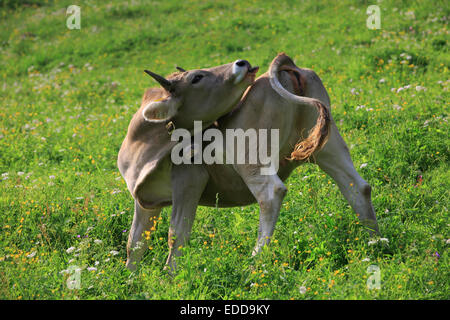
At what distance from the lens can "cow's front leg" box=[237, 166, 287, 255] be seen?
4.55 meters

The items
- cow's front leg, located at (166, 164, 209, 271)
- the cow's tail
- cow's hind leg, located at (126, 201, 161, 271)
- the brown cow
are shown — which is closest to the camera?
the cow's tail

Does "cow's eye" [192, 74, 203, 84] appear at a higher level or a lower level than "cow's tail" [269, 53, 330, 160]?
higher

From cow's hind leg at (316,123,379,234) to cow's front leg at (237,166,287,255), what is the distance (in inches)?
24.7

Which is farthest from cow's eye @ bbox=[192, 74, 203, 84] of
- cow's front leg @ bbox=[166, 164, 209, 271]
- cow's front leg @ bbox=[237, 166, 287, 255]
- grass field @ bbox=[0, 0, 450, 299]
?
grass field @ bbox=[0, 0, 450, 299]

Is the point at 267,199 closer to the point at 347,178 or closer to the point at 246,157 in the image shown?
the point at 246,157

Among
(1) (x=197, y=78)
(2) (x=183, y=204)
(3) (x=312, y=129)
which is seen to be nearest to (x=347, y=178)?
→ (3) (x=312, y=129)

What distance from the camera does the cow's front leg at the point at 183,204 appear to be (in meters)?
4.74

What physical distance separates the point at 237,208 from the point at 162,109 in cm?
178

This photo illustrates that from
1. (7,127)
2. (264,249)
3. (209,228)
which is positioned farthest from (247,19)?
(264,249)

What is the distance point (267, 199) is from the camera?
4.57 m

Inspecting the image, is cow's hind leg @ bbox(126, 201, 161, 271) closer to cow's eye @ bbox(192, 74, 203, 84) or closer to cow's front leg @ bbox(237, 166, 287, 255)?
cow's front leg @ bbox(237, 166, 287, 255)

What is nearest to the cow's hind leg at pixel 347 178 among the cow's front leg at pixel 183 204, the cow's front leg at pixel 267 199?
the cow's front leg at pixel 267 199
